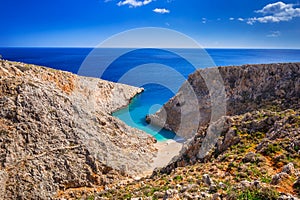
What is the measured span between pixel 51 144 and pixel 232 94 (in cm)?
2698

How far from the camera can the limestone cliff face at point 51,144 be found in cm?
2245

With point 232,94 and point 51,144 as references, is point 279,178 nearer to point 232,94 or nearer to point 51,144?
point 51,144

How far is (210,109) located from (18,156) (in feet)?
92.3

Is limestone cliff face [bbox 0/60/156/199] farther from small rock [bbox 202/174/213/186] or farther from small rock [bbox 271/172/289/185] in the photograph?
small rock [bbox 271/172/289/185]

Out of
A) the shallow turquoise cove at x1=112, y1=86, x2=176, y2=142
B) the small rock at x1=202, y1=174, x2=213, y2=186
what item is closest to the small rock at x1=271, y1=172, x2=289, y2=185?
the small rock at x1=202, y1=174, x2=213, y2=186

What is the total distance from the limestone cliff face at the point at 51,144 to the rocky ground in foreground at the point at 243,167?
7.87 m

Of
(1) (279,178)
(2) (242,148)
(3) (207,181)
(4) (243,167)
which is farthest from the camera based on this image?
(2) (242,148)

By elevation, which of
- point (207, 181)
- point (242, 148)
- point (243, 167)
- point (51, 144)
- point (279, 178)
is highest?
point (279, 178)

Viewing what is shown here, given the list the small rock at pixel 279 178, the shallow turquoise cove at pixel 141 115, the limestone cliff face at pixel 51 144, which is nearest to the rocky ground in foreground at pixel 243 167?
the small rock at pixel 279 178

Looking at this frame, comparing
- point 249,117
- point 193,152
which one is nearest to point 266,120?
point 249,117

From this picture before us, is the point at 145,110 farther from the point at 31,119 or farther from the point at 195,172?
the point at 195,172

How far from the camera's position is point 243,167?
1434 cm

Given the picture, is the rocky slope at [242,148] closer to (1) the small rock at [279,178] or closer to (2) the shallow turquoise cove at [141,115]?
(1) the small rock at [279,178]

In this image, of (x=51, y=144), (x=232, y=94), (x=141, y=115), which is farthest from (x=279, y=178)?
(x=141, y=115)
